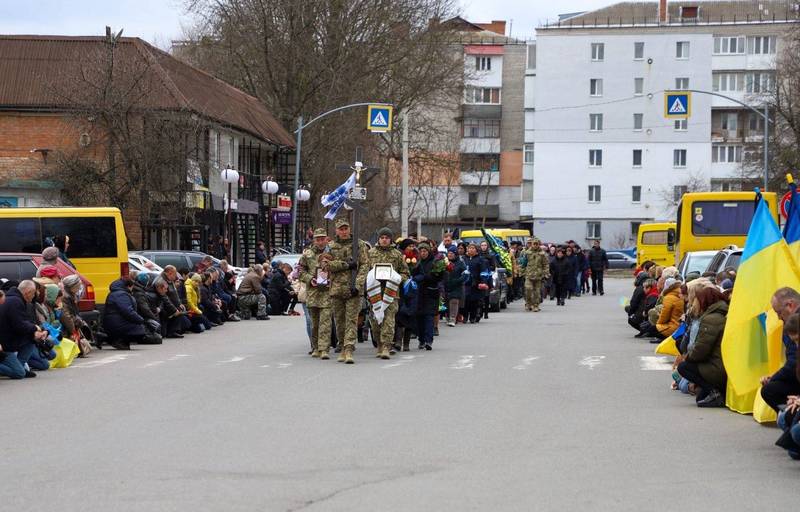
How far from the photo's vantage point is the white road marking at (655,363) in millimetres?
18141

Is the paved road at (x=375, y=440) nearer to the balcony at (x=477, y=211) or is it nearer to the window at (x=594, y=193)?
the window at (x=594, y=193)

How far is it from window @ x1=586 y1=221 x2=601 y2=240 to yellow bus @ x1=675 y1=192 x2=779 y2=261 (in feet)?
198

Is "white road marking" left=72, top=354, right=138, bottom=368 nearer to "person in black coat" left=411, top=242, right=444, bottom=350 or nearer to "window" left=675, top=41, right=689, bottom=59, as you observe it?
"person in black coat" left=411, top=242, right=444, bottom=350

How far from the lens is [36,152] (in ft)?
154

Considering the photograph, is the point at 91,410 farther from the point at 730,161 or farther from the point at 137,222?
the point at 730,161

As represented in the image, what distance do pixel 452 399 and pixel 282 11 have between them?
145 feet

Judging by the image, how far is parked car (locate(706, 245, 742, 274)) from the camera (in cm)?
2103

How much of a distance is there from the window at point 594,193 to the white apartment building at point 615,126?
0.23 ft

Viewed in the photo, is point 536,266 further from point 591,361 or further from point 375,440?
point 375,440

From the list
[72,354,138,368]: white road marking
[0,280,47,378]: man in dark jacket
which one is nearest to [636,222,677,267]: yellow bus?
[72,354,138,368]: white road marking

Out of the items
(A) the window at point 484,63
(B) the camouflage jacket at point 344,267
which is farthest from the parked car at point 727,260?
(A) the window at point 484,63

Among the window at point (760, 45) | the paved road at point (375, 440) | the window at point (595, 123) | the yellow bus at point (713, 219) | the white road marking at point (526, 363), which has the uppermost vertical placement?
the window at point (760, 45)

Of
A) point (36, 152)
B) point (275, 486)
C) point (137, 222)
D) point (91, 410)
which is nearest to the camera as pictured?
point (275, 486)

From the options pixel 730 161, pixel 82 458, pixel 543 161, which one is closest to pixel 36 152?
pixel 82 458
